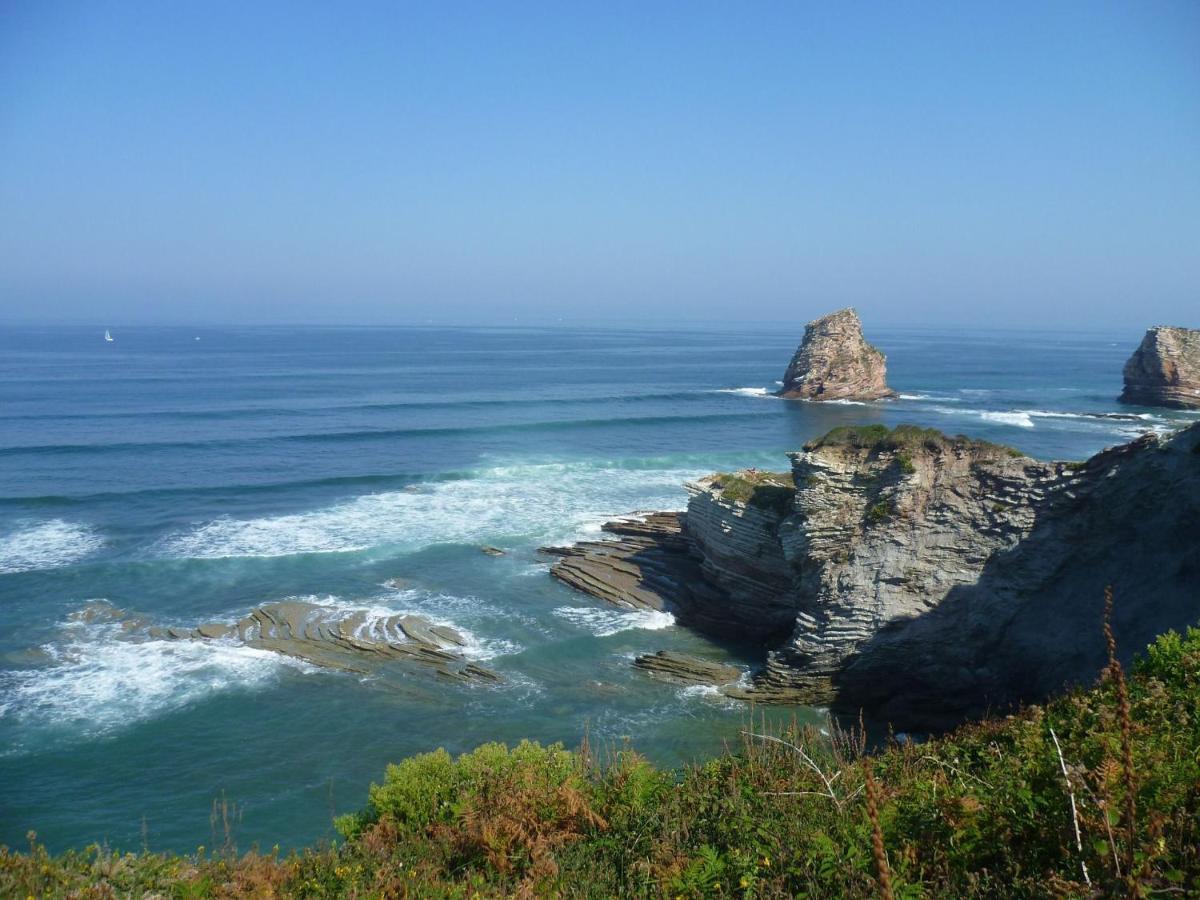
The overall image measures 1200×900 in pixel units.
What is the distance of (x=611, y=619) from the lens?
2784cm

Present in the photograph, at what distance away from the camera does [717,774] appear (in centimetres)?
1121

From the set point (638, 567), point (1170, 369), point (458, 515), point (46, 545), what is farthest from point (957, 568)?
point (1170, 369)

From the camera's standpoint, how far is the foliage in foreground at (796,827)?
702cm

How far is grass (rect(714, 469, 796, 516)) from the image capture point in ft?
87.2

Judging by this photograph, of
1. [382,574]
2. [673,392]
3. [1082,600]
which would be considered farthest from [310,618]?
[673,392]

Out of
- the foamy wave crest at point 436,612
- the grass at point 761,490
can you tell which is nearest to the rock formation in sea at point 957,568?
the grass at point 761,490

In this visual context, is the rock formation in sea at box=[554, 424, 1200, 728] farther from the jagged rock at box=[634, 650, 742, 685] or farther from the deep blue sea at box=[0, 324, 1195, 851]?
the deep blue sea at box=[0, 324, 1195, 851]

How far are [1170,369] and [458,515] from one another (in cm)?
7125

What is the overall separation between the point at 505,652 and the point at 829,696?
9.90 m

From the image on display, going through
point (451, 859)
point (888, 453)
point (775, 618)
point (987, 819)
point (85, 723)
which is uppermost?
point (888, 453)

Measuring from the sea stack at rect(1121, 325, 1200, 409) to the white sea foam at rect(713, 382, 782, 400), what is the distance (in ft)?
113

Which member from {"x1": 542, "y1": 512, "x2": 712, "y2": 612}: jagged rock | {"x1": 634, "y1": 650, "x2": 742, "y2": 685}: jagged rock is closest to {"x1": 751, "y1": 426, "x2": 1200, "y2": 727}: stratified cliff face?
{"x1": 634, "y1": 650, "x2": 742, "y2": 685}: jagged rock

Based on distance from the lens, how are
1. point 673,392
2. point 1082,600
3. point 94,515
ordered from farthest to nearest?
point 673,392 → point 94,515 → point 1082,600

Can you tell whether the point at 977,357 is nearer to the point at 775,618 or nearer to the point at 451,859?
the point at 775,618
